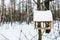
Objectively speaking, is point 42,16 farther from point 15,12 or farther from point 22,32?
point 15,12

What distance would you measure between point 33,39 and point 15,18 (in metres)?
0.74

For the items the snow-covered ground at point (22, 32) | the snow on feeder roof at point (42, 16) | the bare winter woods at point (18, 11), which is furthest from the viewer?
the bare winter woods at point (18, 11)

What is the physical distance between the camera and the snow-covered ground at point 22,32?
4.28m

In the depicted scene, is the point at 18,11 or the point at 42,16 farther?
the point at 18,11

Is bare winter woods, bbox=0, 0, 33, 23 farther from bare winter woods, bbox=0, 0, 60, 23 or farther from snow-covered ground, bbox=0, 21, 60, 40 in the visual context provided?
snow-covered ground, bbox=0, 21, 60, 40

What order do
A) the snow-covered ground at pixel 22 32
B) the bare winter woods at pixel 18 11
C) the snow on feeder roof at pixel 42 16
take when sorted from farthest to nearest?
the bare winter woods at pixel 18 11 → the snow-covered ground at pixel 22 32 → the snow on feeder roof at pixel 42 16

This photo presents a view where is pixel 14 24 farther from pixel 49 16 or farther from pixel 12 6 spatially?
pixel 49 16

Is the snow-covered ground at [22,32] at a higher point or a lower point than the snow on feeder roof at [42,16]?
lower

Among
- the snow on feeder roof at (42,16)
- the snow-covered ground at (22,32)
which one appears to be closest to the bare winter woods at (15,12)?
the snow-covered ground at (22,32)

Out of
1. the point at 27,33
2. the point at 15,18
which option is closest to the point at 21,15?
the point at 15,18

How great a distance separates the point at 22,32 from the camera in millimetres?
4324

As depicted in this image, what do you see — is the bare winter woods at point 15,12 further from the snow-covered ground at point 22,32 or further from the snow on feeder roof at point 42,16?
the snow on feeder roof at point 42,16

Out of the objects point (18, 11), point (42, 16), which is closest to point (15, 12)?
point (18, 11)

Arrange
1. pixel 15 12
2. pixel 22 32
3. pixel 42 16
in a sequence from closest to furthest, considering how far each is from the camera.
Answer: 1. pixel 42 16
2. pixel 22 32
3. pixel 15 12
